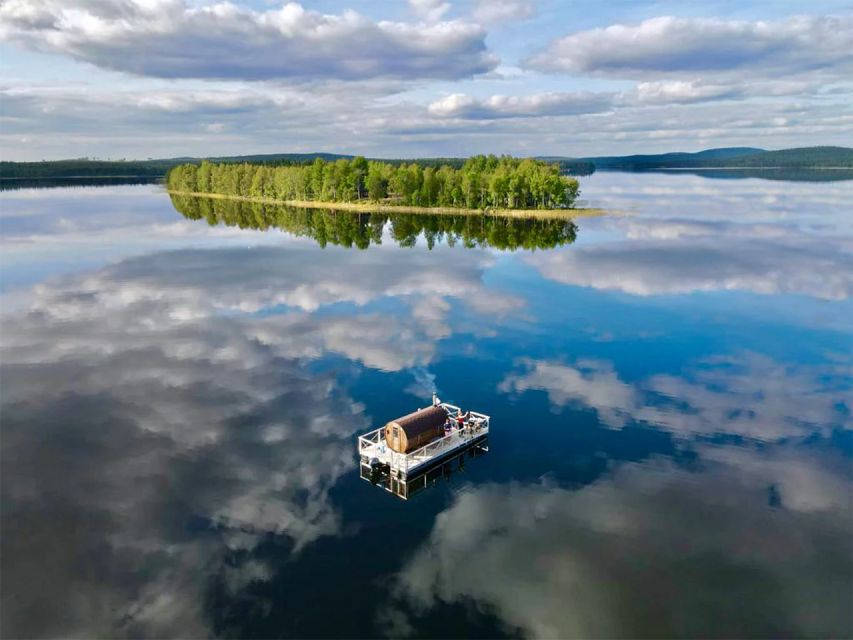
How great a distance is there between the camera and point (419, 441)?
38.5 meters

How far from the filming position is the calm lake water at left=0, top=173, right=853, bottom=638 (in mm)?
26344

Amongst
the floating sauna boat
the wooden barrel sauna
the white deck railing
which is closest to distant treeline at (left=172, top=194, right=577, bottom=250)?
the white deck railing

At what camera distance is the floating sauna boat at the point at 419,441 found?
123 feet

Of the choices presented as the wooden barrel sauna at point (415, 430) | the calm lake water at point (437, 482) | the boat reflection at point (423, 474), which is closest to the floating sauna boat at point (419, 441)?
the wooden barrel sauna at point (415, 430)

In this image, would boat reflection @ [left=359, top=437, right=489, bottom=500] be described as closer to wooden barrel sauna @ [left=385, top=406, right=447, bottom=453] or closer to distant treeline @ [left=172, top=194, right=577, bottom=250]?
wooden barrel sauna @ [left=385, top=406, right=447, bottom=453]

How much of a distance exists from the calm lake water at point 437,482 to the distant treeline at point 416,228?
4952 centimetres

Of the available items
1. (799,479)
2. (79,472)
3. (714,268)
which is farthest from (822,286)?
(79,472)

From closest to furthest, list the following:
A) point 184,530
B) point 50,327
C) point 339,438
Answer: point 184,530 < point 339,438 < point 50,327

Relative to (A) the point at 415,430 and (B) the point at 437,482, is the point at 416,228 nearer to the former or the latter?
(A) the point at 415,430

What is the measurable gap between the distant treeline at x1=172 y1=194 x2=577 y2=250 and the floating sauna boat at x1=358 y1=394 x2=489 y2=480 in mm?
90460

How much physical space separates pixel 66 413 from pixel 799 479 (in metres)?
53.2

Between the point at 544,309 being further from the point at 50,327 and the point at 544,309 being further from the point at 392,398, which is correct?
the point at 50,327

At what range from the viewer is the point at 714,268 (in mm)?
102812

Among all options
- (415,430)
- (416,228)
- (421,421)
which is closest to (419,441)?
(415,430)
